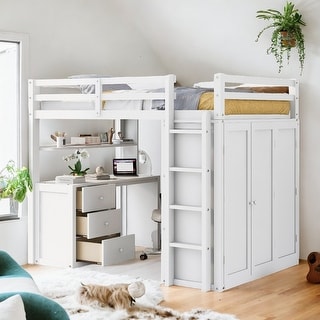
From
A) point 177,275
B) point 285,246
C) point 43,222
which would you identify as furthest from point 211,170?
point 43,222

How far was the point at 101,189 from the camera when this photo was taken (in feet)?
19.2

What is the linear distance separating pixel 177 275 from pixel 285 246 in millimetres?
1109

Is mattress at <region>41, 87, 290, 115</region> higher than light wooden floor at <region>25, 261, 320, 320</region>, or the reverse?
mattress at <region>41, 87, 290, 115</region>

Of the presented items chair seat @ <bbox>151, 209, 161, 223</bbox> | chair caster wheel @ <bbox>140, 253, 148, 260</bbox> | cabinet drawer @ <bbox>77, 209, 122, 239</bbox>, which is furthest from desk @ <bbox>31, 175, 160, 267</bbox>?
chair seat @ <bbox>151, 209, 161, 223</bbox>

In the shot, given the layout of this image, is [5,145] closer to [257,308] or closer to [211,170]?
[211,170]

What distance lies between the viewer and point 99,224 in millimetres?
5797

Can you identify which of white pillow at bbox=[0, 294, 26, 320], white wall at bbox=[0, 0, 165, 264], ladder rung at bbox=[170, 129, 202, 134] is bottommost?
white pillow at bbox=[0, 294, 26, 320]

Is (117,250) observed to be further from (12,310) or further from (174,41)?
(12,310)

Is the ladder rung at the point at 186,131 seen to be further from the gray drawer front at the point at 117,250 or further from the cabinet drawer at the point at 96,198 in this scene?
the gray drawer front at the point at 117,250

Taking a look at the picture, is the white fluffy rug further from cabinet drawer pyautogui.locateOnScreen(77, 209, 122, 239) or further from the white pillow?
the white pillow

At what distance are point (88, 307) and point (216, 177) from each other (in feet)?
4.24

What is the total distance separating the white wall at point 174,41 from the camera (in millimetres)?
5879

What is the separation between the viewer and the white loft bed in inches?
196

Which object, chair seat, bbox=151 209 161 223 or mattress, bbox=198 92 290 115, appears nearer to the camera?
mattress, bbox=198 92 290 115
